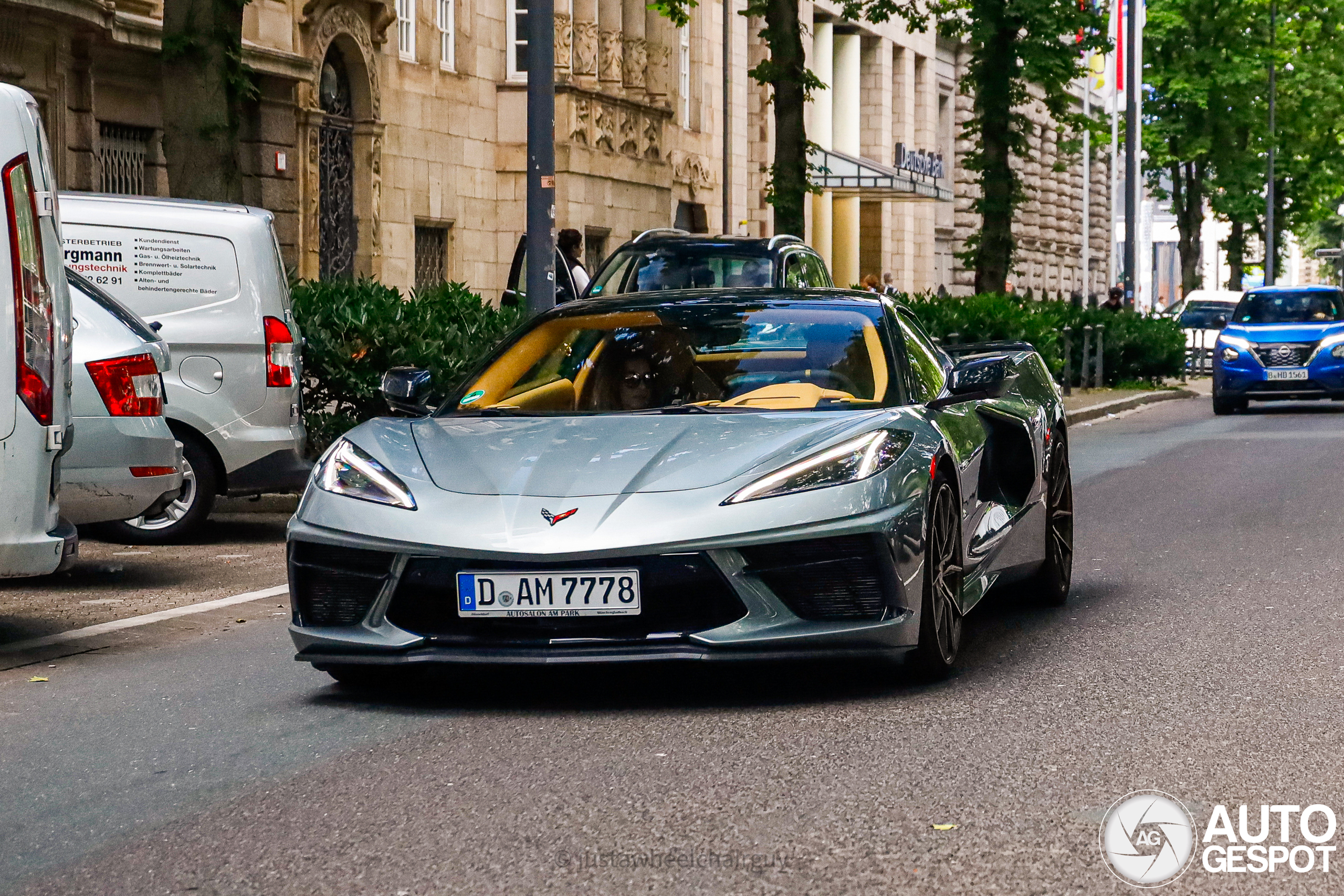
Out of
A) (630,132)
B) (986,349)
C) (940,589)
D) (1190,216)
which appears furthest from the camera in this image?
(1190,216)

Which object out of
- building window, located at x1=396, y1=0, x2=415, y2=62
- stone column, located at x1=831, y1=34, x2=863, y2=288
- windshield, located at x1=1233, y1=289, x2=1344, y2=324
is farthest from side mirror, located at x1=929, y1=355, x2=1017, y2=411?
stone column, located at x1=831, y1=34, x2=863, y2=288

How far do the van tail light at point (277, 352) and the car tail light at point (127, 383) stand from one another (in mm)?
2082

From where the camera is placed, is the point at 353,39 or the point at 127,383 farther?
the point at 353,39

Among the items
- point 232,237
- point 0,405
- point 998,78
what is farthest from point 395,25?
point 0,405

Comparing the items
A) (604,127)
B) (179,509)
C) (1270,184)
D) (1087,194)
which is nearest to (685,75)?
(604,127)

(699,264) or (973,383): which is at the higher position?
(699,264)

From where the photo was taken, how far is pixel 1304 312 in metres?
27.3

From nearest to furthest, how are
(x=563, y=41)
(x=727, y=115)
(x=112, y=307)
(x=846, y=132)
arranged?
(x=112, y=307), (x=563, y=41), (x=727, y=115), (x=846, y=132)

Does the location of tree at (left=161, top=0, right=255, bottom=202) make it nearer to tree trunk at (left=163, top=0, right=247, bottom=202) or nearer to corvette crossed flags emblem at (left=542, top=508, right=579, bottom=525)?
tree trunk at (left=163, top=0, right=247, bottom=202)

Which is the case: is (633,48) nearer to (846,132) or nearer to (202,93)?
(846,132)

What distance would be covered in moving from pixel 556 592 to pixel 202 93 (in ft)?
29.9

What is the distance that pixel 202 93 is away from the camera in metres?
14.5

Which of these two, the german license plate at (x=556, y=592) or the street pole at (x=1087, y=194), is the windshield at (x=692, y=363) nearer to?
the german license plate at (x=556, y=592)

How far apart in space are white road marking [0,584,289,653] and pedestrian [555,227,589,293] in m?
10.9
